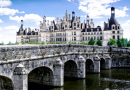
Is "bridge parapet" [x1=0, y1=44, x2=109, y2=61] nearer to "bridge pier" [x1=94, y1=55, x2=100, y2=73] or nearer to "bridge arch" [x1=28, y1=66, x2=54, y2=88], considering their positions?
"bridge arch" [x1=28, y1=66, x2=54, y2=88]

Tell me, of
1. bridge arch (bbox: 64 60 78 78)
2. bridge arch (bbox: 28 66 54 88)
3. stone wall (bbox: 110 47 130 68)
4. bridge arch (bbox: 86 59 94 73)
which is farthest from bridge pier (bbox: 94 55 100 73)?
bridge arch (bbox: 28 66 54 88)

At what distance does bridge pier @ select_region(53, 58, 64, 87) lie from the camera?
20516 millimetres

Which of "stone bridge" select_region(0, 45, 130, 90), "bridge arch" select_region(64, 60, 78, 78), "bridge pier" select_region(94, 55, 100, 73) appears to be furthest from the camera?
"bridge pier" select_region(94, 55, 100, 73)

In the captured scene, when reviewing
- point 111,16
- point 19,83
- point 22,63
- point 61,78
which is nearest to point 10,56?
point 22,63

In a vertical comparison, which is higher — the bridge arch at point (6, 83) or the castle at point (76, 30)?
the castle at point (76, 30)

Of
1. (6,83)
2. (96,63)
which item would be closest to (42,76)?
(6,83)

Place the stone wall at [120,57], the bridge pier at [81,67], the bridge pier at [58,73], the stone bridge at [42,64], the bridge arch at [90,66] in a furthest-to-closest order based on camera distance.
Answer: the stone wall at [120,57] → the bridge arch at [90,66] → the bridge pier at [81,67] → the bridge pier at [58,73] → the stone bridge at [42,64]

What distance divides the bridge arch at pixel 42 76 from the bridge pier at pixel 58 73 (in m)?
0.47

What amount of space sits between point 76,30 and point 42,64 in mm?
67188

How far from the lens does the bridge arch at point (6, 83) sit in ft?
48.2

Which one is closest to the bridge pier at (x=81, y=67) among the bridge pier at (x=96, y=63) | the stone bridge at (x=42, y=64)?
the stone bridge at (x=42, y=64)

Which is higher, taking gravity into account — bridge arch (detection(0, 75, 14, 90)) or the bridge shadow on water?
bridge arch (detection(0, 75, 14, 90))

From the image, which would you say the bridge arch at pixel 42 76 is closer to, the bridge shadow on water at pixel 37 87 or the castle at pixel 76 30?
the bridge shadow on water at pixel 37 87

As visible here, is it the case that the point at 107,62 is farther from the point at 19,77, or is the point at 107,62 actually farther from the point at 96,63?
the point at 19,77
